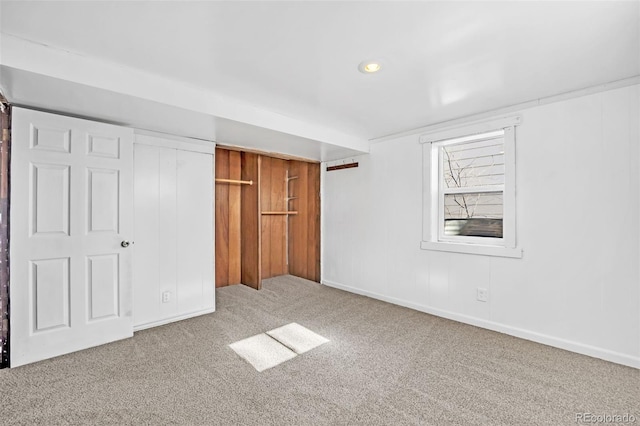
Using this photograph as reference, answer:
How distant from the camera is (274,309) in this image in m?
3.47

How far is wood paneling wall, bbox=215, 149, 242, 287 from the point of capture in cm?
439

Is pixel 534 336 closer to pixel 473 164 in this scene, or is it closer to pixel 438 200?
pixel 438 200

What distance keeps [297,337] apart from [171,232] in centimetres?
168

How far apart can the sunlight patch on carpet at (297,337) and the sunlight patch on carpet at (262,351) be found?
65 millimetres

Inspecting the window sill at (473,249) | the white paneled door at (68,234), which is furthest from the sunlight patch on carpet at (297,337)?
the window sill at (473,249)

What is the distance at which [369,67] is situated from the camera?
6.77 ft

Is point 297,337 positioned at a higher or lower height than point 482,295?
lower

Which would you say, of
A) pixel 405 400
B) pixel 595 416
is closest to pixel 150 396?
pixel 405 400

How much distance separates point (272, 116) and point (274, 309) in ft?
6.98

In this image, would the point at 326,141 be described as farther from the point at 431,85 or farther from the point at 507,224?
the point at 507,224

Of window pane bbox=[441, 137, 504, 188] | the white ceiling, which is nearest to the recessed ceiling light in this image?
the white ceiling

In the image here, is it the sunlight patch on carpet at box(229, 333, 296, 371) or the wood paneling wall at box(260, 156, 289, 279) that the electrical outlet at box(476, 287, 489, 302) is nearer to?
the sunlight patch on carpet at box(229, 333, 296, 371)

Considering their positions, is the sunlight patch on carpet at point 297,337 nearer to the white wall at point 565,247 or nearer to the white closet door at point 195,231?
the white closet door at point 195,231

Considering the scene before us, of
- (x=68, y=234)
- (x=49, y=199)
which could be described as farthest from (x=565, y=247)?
(x=49, y=199)
